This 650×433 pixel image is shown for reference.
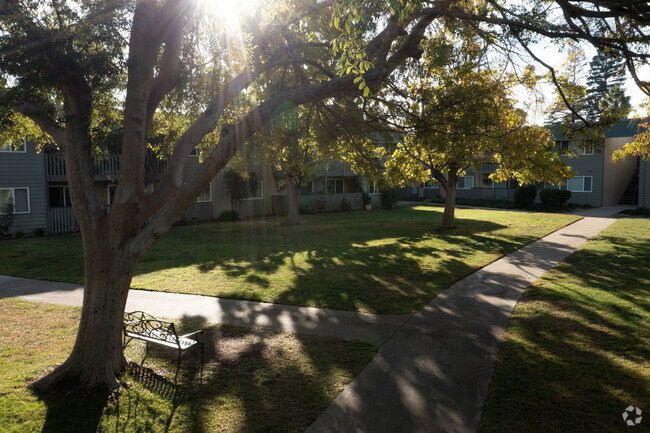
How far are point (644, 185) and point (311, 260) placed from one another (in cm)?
3059

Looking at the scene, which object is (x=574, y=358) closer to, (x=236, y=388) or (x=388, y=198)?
(x=236, y=388)

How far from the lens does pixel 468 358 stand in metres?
5.88

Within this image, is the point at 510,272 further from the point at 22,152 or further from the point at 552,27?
the point at 22,152

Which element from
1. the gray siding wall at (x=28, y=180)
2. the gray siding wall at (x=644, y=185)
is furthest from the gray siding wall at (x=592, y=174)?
the gray siding wall at (x=28, y=180)

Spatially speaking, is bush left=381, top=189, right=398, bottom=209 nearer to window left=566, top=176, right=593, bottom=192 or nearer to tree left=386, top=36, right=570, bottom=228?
window left=566, top=176, right=593, bottom=192

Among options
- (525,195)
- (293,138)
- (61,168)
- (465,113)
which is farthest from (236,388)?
(525,195)

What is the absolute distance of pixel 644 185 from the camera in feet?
103

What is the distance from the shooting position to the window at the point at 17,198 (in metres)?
18.9

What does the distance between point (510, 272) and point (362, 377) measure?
7.45 metres

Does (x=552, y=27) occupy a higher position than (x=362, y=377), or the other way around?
(x=552, y=27)

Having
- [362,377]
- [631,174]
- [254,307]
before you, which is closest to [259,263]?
[254,307]

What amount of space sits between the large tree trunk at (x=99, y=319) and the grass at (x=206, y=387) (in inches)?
9.5

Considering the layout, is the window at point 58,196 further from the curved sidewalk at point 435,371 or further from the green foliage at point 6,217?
the curved sidewalk at point 435,371

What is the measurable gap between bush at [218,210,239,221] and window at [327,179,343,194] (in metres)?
10.6
